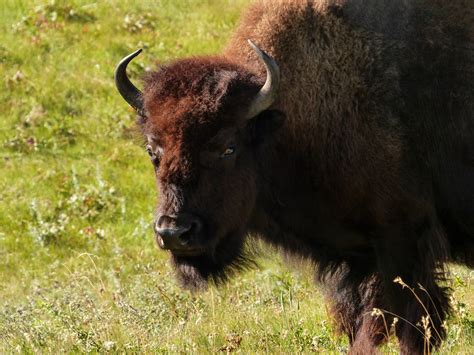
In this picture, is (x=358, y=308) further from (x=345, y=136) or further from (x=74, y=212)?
(x=74, y=212)

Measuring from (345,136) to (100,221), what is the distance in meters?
6.77

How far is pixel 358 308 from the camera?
732cm

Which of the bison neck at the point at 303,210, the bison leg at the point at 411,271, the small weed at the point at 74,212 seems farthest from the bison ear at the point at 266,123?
the small weed at the point at 74,212

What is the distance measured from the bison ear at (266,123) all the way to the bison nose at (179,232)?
0.82 metres

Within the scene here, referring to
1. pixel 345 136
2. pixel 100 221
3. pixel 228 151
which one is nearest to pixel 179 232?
pixel 228 151

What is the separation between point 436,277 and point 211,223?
1.65 m

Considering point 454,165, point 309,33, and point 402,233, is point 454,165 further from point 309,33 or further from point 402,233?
point 309,33

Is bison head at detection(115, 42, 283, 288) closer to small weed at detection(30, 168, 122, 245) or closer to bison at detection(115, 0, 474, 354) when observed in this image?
bison at detection(115, 0, 474, 354)

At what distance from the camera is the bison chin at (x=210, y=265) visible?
6.39 meters

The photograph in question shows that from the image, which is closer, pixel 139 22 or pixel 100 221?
pixel 100 221

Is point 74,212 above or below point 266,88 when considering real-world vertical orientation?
below

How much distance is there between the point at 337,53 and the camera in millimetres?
6652

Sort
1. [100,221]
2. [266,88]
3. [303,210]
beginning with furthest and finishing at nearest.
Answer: [100,221] < [303,210] < [266,88]

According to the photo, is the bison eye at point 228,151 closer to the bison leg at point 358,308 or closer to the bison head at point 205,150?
the bison head at point 205,150
